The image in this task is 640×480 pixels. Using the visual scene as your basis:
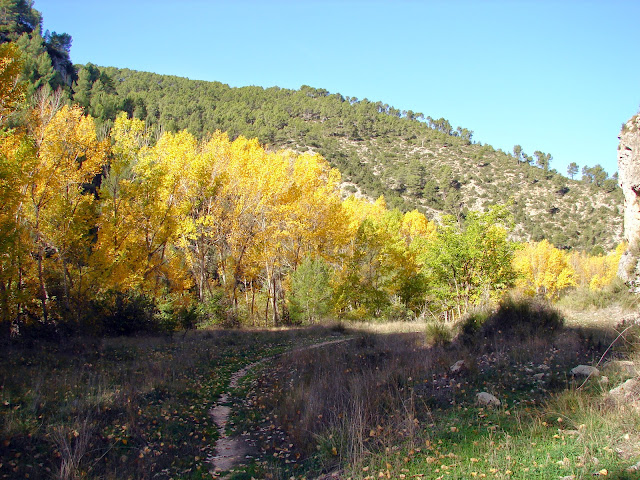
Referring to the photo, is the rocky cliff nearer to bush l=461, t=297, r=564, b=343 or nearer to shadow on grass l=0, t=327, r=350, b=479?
bush l=461, t=297, r=564, b=343

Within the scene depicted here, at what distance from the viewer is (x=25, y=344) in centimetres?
1129

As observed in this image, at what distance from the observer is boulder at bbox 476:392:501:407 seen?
582 centimetres

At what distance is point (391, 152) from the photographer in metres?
119

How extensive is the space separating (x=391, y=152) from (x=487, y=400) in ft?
386

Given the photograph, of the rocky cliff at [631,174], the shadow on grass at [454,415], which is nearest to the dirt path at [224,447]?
the shadow on grass at [454,415]

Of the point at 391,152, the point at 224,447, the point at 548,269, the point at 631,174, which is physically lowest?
the point at 224,447

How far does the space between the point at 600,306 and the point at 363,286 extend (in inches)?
536

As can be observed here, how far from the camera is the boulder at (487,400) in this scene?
5821mm

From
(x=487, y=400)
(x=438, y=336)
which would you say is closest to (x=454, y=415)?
(x=487, y=400)

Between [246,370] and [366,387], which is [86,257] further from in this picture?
[366,387]

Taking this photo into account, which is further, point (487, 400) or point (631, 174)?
point (631, 174)

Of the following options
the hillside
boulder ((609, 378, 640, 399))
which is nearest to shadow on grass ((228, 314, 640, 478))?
boulder ((609, 378, 640, 399))

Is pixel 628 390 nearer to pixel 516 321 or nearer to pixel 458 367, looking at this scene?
pixel 458 367

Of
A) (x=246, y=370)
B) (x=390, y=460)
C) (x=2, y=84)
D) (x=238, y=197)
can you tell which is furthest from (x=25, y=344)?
(x=238, y=197)
